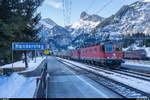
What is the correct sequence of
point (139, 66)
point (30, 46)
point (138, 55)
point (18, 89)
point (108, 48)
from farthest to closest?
point (138, 55) → point (139, 66) → point (108, 48) → point (30, 46) → point (18, 89)

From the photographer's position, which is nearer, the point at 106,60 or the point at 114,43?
the point at 106,60

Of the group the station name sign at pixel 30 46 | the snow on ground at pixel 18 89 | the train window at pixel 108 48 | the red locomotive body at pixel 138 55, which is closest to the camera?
the snow on ground at pixel 18 89

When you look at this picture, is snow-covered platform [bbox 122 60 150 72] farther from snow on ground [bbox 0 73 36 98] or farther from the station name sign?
snow on ground [bbox 0 73 36 98]

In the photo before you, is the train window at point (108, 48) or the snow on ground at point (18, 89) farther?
the train window at point (108, 48)

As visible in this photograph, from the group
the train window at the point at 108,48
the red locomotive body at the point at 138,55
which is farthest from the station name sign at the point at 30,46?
the red locomotive body at the point at 138,55

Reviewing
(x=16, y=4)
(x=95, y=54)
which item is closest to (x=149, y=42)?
(x=95, y=54)

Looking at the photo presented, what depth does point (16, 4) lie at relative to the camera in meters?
11.3

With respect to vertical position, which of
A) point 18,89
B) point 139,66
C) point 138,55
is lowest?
point 18,89

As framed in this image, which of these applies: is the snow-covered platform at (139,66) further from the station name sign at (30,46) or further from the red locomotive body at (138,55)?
the red locomotive body at (138,55)

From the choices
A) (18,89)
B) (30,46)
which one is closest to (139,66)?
(30,46)

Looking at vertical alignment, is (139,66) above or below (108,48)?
below

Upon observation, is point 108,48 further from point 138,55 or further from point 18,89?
point 138,55

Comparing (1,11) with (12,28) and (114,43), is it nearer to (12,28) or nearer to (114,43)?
(12,28)

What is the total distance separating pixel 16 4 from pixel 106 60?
11.6 metres
